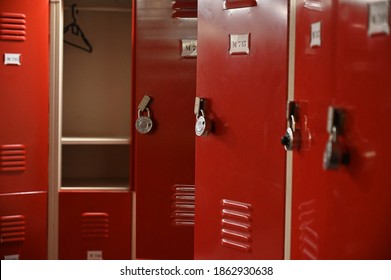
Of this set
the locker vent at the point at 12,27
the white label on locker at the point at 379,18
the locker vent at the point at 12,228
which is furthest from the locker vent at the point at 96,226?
the white label on locker at the point at 379,18

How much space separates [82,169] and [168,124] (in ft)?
3.08

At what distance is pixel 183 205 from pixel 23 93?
1.02 m

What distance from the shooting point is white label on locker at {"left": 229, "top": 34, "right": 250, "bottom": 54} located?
7.69 feet

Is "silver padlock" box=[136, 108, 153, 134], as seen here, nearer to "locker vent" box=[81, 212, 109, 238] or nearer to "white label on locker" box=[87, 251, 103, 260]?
"locker vent" box=[81, 212, 109, 238]

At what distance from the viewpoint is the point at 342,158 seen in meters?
1.62

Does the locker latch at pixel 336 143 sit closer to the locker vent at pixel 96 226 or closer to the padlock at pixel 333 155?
the padlock at pixel 333 155

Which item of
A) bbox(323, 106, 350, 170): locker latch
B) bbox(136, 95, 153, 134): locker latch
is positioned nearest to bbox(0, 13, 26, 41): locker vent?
bbox(136, 95, 153, 134): locker latch

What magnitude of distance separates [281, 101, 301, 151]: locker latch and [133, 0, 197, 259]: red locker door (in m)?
1.08

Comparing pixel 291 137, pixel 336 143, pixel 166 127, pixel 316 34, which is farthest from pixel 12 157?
pixel 336 143

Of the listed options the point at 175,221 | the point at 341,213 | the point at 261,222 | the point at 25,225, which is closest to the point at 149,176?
the point at 175,221

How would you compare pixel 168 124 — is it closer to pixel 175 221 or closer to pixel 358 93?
pixel 175 221

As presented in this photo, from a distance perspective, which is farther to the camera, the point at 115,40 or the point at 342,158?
the point at 115,40

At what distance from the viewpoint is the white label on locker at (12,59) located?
305cm

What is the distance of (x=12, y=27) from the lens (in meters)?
3.05
